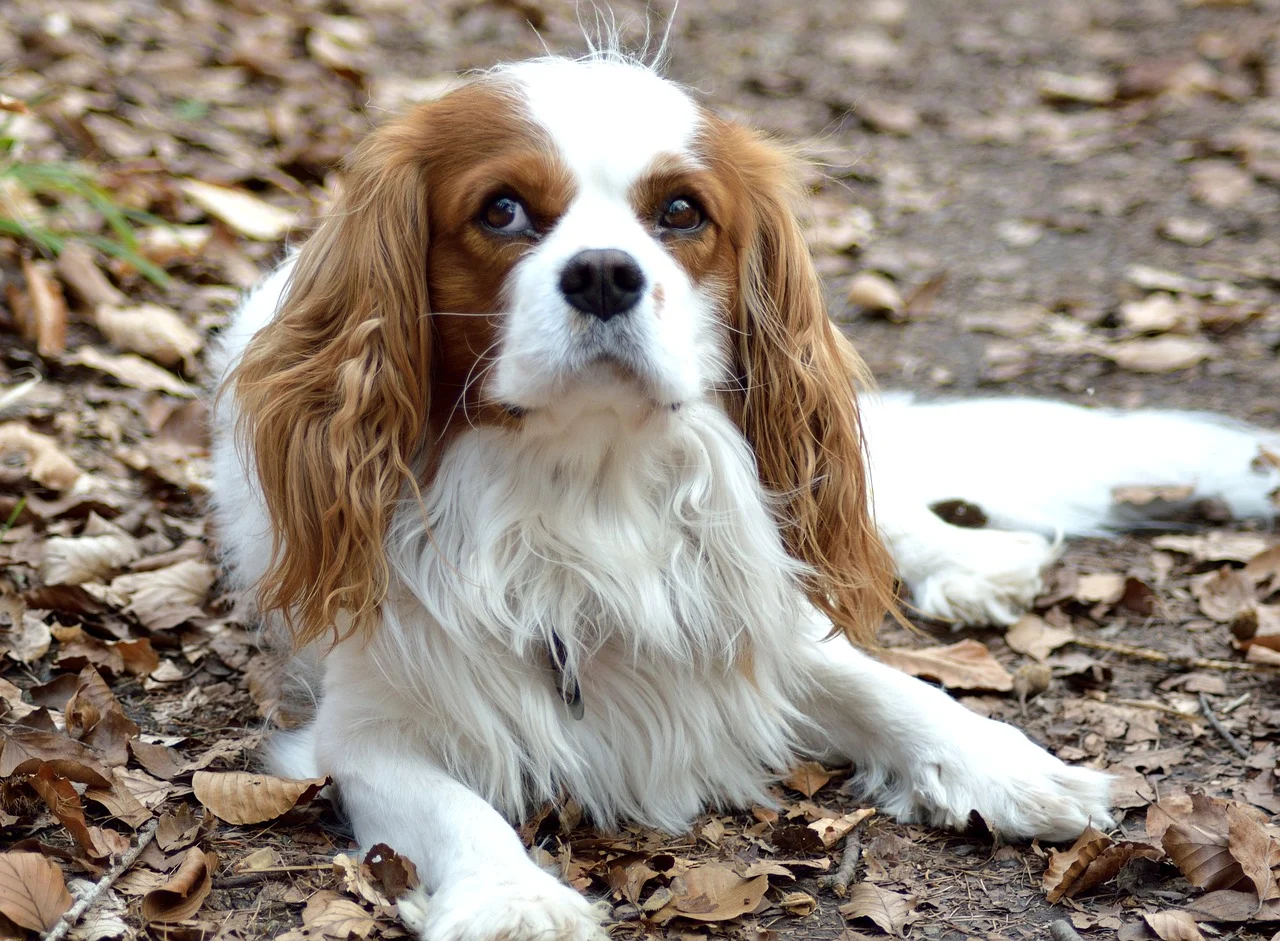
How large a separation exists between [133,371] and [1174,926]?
120 inches

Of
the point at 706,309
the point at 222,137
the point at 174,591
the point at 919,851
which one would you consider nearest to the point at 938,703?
the point at 919,851

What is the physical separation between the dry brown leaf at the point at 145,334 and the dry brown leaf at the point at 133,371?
35 millimetres

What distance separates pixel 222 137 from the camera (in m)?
5.33

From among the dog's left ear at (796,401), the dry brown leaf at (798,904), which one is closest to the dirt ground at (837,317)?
the dry brown leaf at (798,904)

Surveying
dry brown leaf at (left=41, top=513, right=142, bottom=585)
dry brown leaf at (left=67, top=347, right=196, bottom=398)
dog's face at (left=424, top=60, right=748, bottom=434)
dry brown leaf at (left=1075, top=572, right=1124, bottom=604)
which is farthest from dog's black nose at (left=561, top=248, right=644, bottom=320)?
dry brown leaf at (left=67, top=347, right=196, bottom=398)

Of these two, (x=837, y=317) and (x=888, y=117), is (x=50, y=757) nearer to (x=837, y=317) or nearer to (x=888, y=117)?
(x=837, y=317)

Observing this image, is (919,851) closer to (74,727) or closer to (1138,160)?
(74,727)

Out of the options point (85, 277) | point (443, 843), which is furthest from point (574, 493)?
point (85, 277)

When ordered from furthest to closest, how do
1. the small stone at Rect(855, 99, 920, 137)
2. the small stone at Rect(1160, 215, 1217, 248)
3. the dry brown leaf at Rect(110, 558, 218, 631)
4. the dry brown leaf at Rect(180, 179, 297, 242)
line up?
1. the small stone at Rect(855, 99, 920, 137)
2. the small stone at Rect(1160, 215, 1217, 248)
3. the dry brown leaf at Rect(180, 179, 297, 242)
4. the dry brown leaf at Rect(110, 558, 218, 631)

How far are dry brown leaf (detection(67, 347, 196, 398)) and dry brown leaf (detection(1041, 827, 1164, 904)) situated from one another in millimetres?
2760

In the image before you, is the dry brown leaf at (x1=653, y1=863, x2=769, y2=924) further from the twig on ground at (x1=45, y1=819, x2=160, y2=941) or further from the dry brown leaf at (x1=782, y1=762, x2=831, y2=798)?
the twig on ground at (x1=45, y1=819, x2=160, y2=941)

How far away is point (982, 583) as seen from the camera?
10.5 ft

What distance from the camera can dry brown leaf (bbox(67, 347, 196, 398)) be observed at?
12.6 ft

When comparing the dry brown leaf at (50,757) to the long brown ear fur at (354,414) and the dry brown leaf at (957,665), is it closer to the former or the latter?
the long brown ear fur at (354,414)
